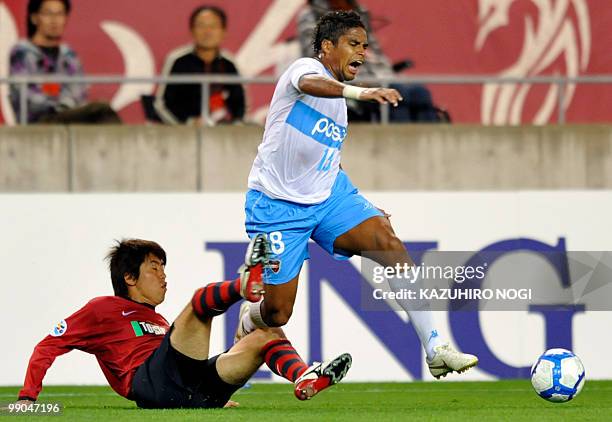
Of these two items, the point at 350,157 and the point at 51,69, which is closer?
the point at 350,157

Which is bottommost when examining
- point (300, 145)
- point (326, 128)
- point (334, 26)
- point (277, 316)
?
point (277, 316)

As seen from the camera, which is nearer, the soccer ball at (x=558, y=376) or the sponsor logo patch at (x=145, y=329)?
the soccer ball at (x=558, y=376)

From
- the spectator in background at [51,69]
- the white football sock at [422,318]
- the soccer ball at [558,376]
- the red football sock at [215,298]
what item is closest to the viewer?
the red football sock at [215,298]

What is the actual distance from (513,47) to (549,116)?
153 cm

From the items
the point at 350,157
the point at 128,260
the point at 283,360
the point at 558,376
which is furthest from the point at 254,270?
Result: the point at 350,157

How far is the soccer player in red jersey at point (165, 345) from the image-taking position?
334 inches

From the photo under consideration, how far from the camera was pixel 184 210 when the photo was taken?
13320 mm

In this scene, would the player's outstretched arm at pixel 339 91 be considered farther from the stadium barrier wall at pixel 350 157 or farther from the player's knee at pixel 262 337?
the stadium barrier wall at pixel 350 157

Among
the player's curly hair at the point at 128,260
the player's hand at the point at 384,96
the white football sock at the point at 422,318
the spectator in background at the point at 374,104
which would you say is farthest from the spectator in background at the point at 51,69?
the player's hand at the point at 384,96

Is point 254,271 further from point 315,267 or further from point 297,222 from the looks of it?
point 315,267

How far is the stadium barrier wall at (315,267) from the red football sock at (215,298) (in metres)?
4.43

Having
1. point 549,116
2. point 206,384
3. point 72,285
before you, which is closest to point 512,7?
point 549,116

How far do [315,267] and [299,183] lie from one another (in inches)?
147

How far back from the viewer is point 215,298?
8.52 metres
